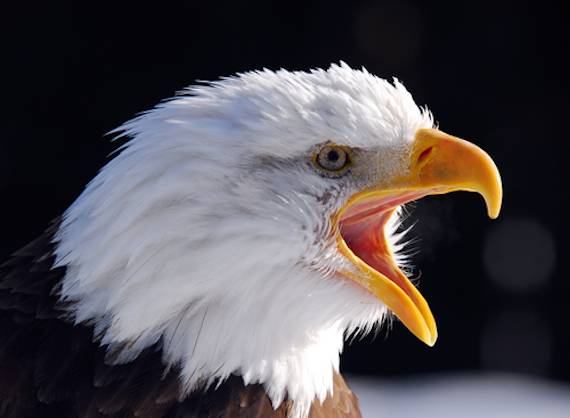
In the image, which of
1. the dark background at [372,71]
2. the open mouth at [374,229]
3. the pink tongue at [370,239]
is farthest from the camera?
the dark background at [372,71]

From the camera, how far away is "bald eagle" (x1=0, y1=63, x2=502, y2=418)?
0.86 metres

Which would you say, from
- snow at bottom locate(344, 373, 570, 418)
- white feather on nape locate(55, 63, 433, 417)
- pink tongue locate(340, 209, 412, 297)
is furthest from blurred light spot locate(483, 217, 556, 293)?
white feather on nape locate(55, 63, 433, 417)

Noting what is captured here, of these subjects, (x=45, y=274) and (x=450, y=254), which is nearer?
(x=45, y=274)

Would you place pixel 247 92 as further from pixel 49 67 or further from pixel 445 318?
pixel 445 318

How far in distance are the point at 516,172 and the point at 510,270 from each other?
0.57m

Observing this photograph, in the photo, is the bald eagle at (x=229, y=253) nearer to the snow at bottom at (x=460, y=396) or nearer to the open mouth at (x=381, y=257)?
the open mouth at (x=381, y=257)

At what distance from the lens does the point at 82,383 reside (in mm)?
914

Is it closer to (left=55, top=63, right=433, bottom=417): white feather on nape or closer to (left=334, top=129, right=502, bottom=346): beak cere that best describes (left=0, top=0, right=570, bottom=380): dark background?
(left=334, top=129, right=502, bottom=346): beak cere

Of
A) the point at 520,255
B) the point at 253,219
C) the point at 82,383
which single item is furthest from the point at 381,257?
the point at 520,255

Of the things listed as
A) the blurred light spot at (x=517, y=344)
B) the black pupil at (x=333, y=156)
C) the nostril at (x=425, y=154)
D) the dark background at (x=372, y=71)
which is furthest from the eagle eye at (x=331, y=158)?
the blurred light spot at (x=517, y=344)

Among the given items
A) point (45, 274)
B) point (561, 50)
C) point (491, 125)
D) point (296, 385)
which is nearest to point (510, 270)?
point (491, 125)

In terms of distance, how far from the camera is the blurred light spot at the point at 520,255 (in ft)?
9.00

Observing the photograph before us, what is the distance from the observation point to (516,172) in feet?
8.73

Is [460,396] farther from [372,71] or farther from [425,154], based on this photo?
[425,154]
